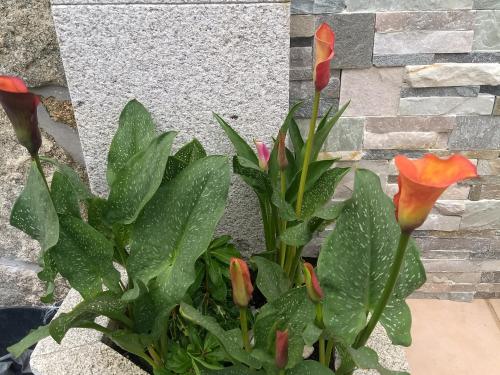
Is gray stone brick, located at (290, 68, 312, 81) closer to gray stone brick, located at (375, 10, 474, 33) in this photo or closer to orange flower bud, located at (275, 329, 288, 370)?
gray stone brick, located at (375, 10, 474, 33)

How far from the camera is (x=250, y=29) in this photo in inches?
30.5

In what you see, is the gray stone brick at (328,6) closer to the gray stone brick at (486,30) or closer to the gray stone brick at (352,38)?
the gray stone brick at (352,38)

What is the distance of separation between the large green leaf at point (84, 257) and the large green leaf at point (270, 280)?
0.68 ft

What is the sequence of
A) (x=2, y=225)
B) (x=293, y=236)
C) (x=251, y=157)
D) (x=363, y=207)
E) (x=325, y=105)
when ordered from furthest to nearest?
(x=2, y=225), (x=325, y=105), (x=251, y=157), (x=293, y=236), (x=363, y=207)

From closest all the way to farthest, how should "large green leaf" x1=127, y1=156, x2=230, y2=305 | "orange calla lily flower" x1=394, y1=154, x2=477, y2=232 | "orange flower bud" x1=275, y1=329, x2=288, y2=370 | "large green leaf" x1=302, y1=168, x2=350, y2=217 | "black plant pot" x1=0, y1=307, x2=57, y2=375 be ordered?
"orange calla lily flower" x1=394, y1=154, x2=477, y2=232
"orange flower bud" x1=275, y1=329, x2=288, y2=370
"large green leaf" x1=127, y1=156, x2=230, y2=305
"large green leaf" x1=302, y1=168, x2=350, y2=217
"black plant pot" x1=0, y1=307, x2=57, y2=375

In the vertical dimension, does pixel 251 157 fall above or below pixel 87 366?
above

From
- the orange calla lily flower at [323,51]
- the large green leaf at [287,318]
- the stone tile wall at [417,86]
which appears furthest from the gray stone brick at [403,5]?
the large green leaf at [287,318]

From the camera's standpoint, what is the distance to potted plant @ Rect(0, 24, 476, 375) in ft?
1.95

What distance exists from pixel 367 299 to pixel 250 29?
45 centimetres

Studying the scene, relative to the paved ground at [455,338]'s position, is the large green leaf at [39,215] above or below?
above

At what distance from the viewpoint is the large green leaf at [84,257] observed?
0.68 meters

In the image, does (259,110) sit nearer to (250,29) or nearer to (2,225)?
(250,29)

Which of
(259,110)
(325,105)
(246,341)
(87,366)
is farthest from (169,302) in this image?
(325,105)

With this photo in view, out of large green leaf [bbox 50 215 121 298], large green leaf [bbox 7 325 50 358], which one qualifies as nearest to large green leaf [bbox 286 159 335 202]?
large green leaf [bbox 50 215 121 298]
